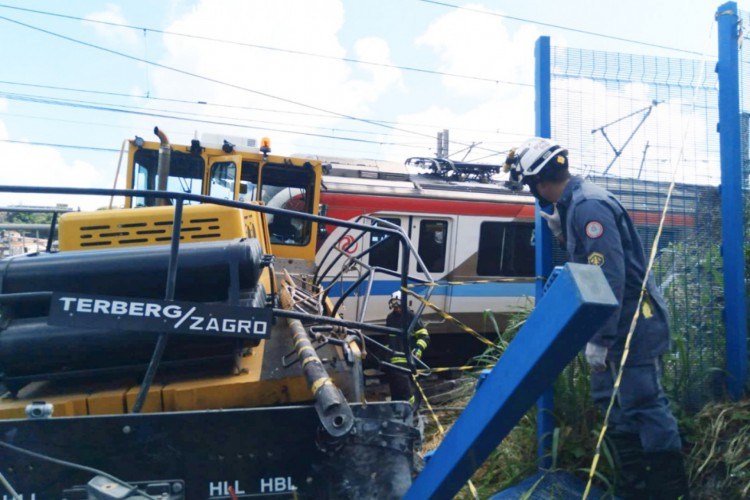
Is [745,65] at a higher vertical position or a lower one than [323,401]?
higher

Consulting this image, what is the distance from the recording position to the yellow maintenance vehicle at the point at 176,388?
2326 millimetres

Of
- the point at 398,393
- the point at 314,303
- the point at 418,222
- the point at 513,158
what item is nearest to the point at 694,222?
the point at 513,158

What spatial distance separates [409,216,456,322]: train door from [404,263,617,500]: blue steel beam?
7.99m

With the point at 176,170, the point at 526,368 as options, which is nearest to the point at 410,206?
the point at 176,170

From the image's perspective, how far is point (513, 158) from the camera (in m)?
3.40

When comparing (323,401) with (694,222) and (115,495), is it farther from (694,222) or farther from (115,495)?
(694,222)

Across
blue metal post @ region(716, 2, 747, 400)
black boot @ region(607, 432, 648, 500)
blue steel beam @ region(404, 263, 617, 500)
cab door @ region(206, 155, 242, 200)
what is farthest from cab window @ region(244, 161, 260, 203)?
blue steel beam @ region(404, 263, 617, 500)

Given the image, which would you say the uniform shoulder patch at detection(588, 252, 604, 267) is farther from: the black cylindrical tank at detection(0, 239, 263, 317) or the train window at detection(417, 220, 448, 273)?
the train window at detection(417, 220, 448, 273)

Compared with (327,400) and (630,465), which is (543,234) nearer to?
(630,465)

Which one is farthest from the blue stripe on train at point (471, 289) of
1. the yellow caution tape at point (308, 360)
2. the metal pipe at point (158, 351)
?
the metal pipe at point (158, 351)

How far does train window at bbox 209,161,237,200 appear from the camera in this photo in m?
7.30

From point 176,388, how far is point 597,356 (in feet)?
6.19

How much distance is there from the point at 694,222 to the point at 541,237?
106cm

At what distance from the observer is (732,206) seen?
12.3 feet
